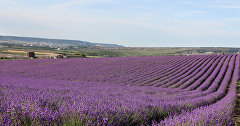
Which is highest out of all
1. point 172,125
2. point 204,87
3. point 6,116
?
point 6,116

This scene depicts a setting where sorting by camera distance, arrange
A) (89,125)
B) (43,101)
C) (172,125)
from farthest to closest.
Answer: (43,101)
(172,125)
(89,125)

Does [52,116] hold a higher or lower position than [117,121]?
higher

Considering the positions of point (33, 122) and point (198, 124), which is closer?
point (33, 122)

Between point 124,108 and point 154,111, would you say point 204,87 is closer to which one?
point 154,111

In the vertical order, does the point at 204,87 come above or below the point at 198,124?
below

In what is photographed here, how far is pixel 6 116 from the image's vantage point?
254 centimetres

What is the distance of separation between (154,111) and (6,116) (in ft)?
9.46

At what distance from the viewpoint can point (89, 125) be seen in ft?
8.93

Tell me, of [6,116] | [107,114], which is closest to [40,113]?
[6,116]

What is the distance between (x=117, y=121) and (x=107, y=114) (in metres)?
0.19

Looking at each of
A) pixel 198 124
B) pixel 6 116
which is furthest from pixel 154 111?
pixel 6 116

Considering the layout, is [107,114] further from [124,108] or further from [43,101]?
[43,101]

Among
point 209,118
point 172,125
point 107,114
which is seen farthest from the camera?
point 209,118

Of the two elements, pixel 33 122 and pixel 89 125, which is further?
pixel 89 125
